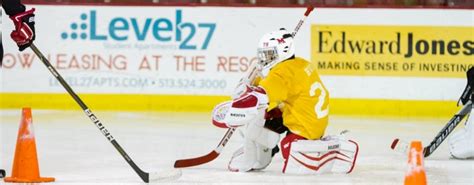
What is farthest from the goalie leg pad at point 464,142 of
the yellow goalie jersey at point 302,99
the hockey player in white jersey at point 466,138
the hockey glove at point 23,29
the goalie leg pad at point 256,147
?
the hockey glove at point 23,29

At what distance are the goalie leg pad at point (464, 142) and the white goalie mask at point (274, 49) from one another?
5.14 ft

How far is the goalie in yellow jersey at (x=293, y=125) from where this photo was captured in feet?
23.7

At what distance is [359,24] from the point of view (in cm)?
1095

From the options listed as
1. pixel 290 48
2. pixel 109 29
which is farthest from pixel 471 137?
pixel 109 29

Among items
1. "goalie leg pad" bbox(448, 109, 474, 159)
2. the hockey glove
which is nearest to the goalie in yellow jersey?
"goalie leg pad" bbox(448, 109, 474, 159)

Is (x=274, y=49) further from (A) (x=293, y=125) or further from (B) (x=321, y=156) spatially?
(B) (x=321, y=156)

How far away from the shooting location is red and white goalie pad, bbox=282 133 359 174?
23.7 feet

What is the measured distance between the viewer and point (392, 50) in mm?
10930

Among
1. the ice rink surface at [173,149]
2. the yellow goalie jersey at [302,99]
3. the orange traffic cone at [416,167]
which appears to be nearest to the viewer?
the orange traffic cone at [416,167]

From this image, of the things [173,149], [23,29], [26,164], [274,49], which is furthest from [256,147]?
[23,29]

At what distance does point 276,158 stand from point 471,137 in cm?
134

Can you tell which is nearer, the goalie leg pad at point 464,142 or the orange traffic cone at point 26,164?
the orange traffic cone at point 26,164

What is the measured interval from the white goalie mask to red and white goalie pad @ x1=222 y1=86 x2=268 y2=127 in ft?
1.19

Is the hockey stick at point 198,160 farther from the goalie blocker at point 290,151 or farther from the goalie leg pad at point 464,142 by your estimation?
the goalie leg pad at point 464,142
